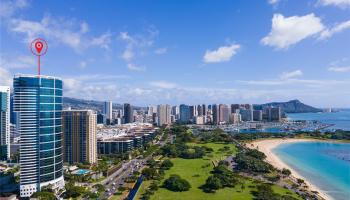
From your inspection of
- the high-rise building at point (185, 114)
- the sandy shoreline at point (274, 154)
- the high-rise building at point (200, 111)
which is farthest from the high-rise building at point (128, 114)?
the sandy shoreline at point (274, 154)

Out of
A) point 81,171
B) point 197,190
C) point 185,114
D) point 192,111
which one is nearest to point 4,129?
point 81,171

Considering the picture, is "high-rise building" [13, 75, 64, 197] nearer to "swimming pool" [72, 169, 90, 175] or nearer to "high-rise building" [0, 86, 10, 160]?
"swimming pool" [72, 169, 90, 175]

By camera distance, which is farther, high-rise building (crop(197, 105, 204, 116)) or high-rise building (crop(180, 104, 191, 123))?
high-rise building (crop(197, 105, 204, 116))

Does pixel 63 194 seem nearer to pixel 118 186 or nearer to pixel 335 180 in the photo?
pixel 118 186

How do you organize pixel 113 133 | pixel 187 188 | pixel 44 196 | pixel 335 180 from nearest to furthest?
pixel 44 196
pixel 187 188
pixel 335 180
pixel 113 133

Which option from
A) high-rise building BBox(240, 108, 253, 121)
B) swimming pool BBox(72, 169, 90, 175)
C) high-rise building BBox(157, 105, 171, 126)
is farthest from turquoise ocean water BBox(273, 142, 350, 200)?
high-rise building BBox(240, 108, 253, 121)

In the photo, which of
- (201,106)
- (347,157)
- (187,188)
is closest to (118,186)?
(187,188)

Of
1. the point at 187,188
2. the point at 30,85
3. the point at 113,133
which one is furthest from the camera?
the point at 113,133
